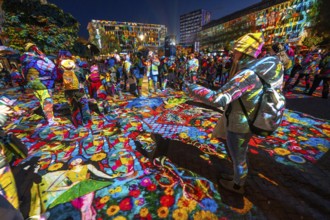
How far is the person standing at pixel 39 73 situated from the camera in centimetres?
411

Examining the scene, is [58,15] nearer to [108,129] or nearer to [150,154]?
[108,129]

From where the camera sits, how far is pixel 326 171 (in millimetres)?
2633

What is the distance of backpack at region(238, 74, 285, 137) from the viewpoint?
1.60 m

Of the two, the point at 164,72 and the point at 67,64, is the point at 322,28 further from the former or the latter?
the point at 67,64

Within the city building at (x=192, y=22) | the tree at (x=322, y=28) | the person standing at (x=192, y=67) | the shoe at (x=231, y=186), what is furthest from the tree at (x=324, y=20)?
the city building at (x=192, y=22)

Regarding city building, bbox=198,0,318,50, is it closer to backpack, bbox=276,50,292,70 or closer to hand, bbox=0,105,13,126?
backpack, bbox=276,50,292,70

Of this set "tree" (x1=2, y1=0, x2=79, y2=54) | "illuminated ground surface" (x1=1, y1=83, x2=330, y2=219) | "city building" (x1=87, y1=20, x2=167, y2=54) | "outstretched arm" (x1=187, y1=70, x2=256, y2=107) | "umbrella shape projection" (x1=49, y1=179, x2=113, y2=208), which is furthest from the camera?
"city building" (x1=87, y1=20, x2=167, y2=54)

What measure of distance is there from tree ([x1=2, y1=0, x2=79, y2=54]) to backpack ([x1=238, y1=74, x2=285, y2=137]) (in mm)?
22438

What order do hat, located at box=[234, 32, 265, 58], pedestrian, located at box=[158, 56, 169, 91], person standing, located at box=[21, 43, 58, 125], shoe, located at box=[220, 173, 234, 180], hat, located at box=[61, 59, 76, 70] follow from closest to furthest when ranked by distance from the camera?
hat, located at box=[234, 32, 265, 58] → shoe, located at box=[220, 173, 234, 180] → hat, located at box=[61, 59, 76, 70] → person standing, located at box=[21, 43, 58, 125] → pedestrian, located at box=[158, 56, 169, 91]

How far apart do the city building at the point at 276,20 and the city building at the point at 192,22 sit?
80.2 metres

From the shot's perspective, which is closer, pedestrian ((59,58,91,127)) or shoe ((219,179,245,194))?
shoe ((219,179,245,194))

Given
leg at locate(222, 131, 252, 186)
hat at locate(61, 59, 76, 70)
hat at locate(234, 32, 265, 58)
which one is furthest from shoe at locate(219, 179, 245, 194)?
hat at locate(61, 59, 76, 70)

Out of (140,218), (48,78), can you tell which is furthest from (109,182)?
(48,78)

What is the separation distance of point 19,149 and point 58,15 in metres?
25.7
